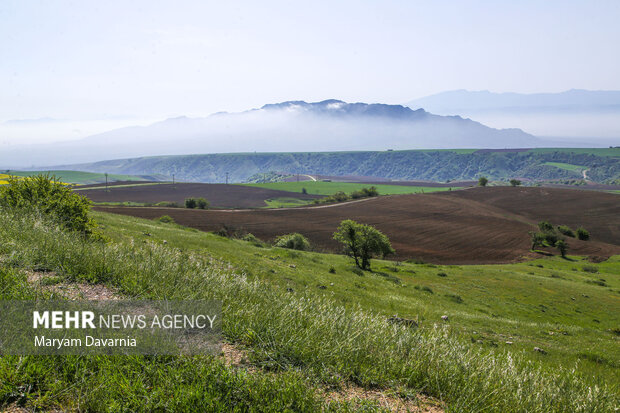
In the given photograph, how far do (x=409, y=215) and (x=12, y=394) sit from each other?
366ft

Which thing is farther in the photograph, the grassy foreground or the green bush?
the green bush

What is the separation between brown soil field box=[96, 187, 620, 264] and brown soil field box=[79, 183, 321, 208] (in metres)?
59.4

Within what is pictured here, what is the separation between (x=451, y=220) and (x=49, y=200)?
107 m

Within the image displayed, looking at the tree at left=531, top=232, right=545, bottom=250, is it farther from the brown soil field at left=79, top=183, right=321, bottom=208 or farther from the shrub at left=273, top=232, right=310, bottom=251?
the brown soil field at left=79, top=183, right=321, bottom=208

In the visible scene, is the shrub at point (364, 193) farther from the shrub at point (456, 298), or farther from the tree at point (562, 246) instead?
the shrub at point (456, 298)

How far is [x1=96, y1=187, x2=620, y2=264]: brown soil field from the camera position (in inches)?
2894

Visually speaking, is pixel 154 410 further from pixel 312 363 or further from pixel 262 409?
pixel 312 363

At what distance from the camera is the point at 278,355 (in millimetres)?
5551

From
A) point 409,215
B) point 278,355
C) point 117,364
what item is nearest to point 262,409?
point 278,355

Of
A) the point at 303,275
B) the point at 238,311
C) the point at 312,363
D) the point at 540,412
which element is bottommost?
the point at 303,275

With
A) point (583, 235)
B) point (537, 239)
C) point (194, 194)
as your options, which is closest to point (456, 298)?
point (537, 239)

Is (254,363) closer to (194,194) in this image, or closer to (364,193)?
(364,193)

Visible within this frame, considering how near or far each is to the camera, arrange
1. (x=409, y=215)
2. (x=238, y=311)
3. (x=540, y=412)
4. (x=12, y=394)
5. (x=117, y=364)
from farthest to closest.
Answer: (x=409, y=215) → (x=238, y=311) → (x=540, y=412) → (x=117, y=364) → (x=12, y=394)

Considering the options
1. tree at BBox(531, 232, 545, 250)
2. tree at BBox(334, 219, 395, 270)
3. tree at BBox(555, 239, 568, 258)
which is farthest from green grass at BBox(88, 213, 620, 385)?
tree at BBox(531, 232, 545, 250)
